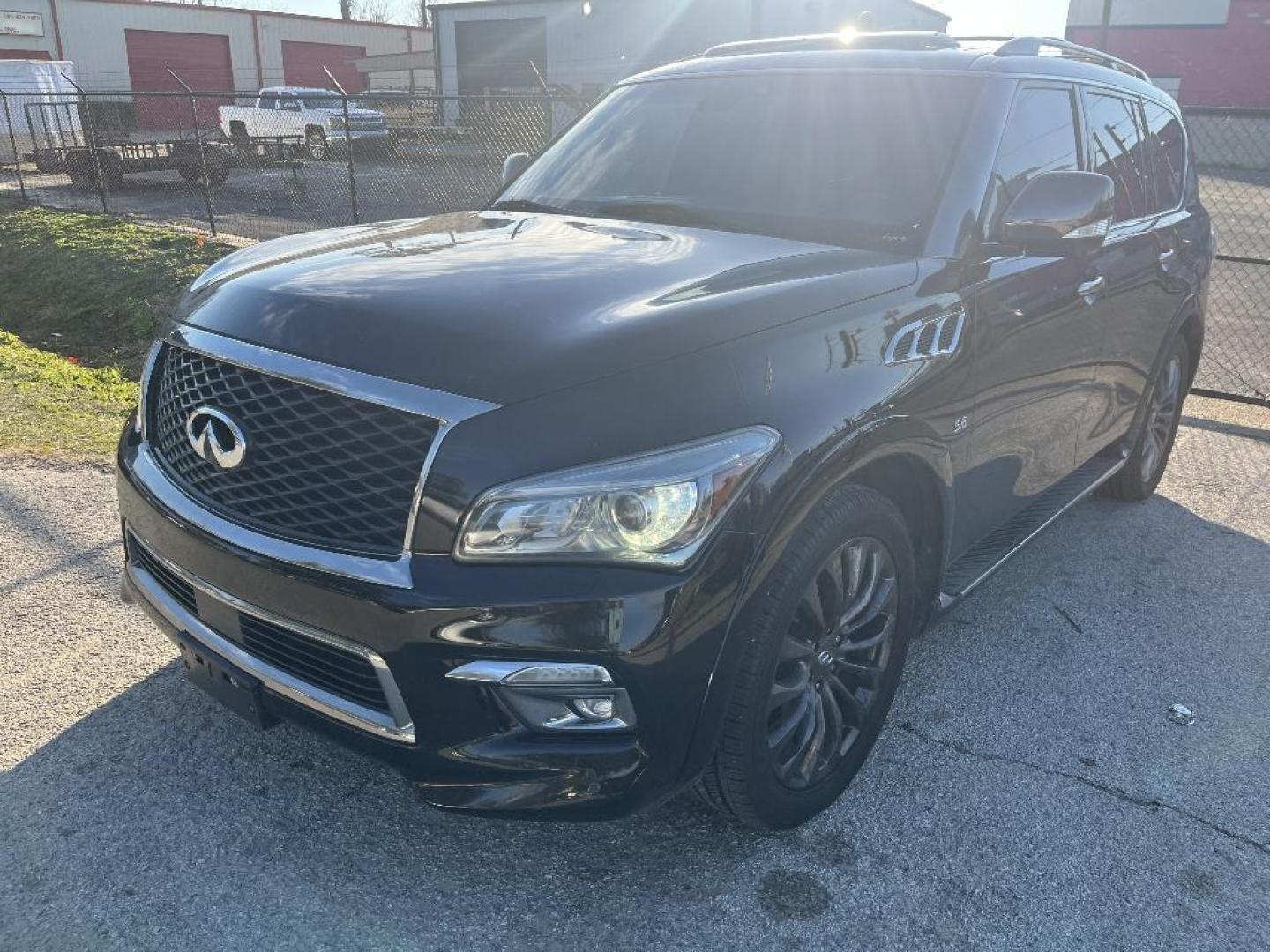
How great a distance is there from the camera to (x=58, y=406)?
604 cm

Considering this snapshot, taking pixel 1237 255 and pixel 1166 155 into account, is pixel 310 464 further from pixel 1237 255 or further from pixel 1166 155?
pixel 1237 255

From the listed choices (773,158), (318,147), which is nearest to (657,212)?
(773,158)

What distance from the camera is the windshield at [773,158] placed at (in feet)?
10.5

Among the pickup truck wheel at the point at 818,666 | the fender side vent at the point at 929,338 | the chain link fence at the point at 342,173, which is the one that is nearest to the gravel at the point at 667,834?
the pickup truck wheel at the point at 818,666

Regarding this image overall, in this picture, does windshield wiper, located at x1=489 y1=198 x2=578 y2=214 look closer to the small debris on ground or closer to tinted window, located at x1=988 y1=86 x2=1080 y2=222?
tinted window, located at x1=988 y1=86 x2=1080 y2=222

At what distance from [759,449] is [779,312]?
1.36 ft

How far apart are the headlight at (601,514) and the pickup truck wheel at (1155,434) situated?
3.51 m

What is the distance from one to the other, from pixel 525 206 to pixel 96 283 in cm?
803

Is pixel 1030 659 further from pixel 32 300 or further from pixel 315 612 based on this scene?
pixel 32 300

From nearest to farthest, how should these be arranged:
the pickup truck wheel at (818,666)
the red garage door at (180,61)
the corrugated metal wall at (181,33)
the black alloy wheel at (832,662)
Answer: the pickup truck wheel at (818,666) < the black alloy wheel at (832,662) < the corrugated metal wall at (181,33) < the red garage door at (180,61)

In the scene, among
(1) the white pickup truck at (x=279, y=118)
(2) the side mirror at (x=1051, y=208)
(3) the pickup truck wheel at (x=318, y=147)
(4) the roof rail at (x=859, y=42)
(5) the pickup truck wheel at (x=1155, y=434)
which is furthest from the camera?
(1) the white pickup truck at (x=279, y=118)

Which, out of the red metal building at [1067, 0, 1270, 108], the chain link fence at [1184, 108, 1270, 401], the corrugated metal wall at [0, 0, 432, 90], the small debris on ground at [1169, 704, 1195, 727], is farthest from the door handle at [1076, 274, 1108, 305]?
the corrugated metal wall at [0, 0, 432, 90]

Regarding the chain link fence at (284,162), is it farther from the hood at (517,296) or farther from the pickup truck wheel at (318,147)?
the hood at (517,296)

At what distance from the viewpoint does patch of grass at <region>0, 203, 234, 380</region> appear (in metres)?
8.82
